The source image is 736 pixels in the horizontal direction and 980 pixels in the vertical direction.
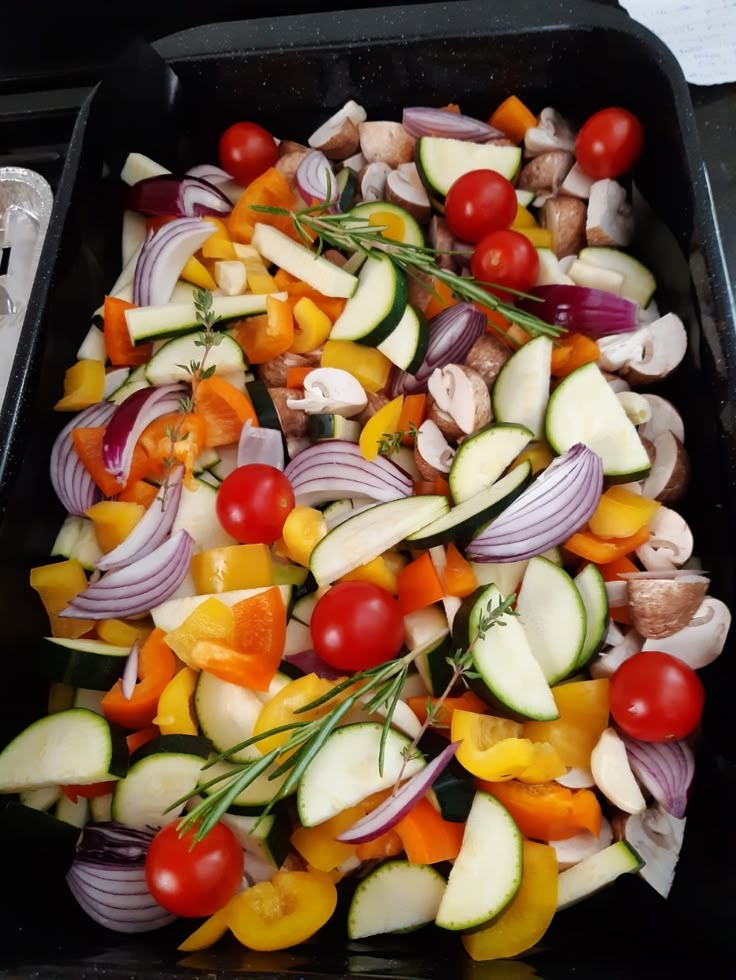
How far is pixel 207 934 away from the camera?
128cm

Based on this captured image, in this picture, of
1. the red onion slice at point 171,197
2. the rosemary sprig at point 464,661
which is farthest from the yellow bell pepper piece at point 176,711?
the red onion slice at point 171,197

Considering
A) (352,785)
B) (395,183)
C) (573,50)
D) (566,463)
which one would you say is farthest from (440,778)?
(573,50)

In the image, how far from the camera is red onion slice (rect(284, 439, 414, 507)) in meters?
1.54

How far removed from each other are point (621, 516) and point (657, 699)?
1.09ft

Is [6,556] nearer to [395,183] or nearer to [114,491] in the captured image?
[114,491]

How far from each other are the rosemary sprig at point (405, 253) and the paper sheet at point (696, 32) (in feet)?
3.19

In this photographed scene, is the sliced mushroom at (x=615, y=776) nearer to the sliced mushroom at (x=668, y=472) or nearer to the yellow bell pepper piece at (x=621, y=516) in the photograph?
the yellow bell pepper piece at (x=621, y=516)

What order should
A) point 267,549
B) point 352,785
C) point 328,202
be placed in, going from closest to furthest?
point 352,785
point 267,549
point 328,202

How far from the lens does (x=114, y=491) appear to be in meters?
1.58

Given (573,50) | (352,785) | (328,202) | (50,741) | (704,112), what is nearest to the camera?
(352,785)

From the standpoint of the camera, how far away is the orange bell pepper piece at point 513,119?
193cm

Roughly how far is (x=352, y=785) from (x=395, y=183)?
1.31 m

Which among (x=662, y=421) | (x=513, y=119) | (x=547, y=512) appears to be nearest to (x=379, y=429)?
(x=547, y=512)

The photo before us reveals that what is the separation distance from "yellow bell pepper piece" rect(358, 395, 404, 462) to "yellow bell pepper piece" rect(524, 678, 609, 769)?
53cm
